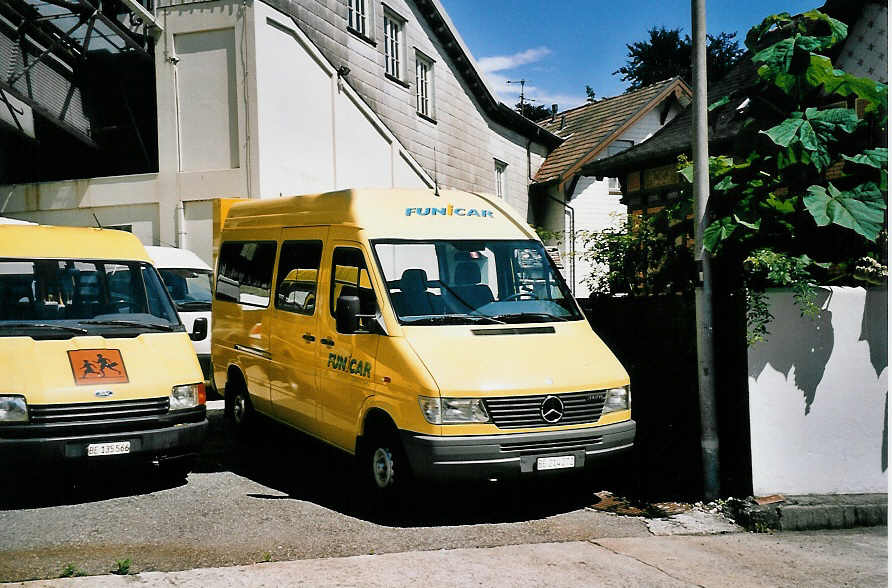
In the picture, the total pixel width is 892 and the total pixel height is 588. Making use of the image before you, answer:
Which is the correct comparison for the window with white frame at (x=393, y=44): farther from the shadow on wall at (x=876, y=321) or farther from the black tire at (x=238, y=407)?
the shadow on wall at (x=876, y=321)

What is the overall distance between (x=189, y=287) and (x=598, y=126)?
831 inches

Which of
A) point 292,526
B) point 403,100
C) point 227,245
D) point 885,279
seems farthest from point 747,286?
point 403,100

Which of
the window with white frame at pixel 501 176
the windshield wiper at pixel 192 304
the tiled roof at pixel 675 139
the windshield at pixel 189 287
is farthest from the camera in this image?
the window with white frame at pixel 501 176

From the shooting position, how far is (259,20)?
1644 centimetres

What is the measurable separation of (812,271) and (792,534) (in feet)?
6.88

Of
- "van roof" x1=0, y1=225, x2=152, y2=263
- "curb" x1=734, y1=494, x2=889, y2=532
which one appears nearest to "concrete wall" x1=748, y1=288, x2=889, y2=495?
"curb" x1=734, y1=494, x2=889, y2=532

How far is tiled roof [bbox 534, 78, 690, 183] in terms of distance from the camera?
3023 centimetres

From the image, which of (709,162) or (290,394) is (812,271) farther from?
(290,394)

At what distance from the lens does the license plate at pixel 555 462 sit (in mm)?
6695

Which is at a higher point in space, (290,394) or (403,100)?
(403,100)

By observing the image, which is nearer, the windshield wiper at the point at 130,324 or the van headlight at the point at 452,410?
the van headlight at the point at 452,410

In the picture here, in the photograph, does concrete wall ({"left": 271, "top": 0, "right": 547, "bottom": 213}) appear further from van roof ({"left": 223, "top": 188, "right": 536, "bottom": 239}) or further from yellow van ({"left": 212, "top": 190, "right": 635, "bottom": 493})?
yellow van ({"left": 212, "top": 190, "right": 635, "bottom": 493})

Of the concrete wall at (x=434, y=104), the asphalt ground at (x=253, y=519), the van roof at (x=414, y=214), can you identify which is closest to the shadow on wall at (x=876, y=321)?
the asphalt ground at (x=253, y=519)

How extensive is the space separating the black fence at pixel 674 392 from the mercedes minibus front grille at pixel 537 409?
126 cm
